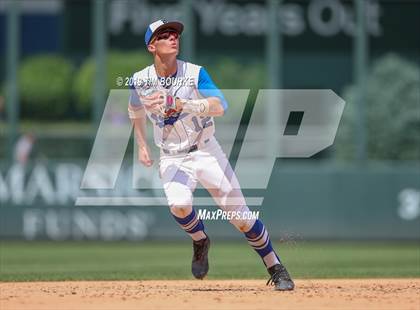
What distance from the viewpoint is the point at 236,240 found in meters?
19.7

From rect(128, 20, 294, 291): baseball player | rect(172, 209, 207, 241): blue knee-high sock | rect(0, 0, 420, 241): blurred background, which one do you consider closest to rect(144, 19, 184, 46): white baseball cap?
rect(128, 20, 294, 291): baseball player

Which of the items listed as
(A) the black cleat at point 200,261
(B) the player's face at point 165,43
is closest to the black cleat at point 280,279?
(A) the black cleat at point 200,261

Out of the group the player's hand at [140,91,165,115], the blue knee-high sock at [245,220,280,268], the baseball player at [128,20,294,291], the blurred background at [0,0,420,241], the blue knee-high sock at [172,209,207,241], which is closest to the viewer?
the player's hand at [140,91,165,115]

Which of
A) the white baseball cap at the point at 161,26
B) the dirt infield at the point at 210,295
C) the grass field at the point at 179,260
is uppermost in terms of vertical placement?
the white baseball cap at the point at 161,26

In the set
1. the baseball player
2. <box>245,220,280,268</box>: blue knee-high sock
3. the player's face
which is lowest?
<box>245,220,280,268</box>: blue knee-high sock

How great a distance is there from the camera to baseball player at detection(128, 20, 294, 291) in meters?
9.88

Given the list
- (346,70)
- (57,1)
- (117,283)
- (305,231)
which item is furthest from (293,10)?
(117,283)

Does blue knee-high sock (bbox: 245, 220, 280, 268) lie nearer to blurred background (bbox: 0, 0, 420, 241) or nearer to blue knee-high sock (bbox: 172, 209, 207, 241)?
blue knee-high sock (bbox: 172, 209, 207, 241)

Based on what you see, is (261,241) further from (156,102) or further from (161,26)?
(161,26)

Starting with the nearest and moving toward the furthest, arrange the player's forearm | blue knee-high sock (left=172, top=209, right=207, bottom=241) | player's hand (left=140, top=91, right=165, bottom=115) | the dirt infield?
the dirt infield → player's hand (left=140, top=91, right=165, bottom=115) → blue knee-high sock (left=172, top=209, right=207, bottom=241) → the player's forearm

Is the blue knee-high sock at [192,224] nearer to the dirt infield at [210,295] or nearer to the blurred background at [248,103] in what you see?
the dirt infield at [210,295]

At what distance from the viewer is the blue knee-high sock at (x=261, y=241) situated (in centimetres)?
998

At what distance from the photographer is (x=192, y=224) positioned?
10.2 meters

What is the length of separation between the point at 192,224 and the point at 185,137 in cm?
83
